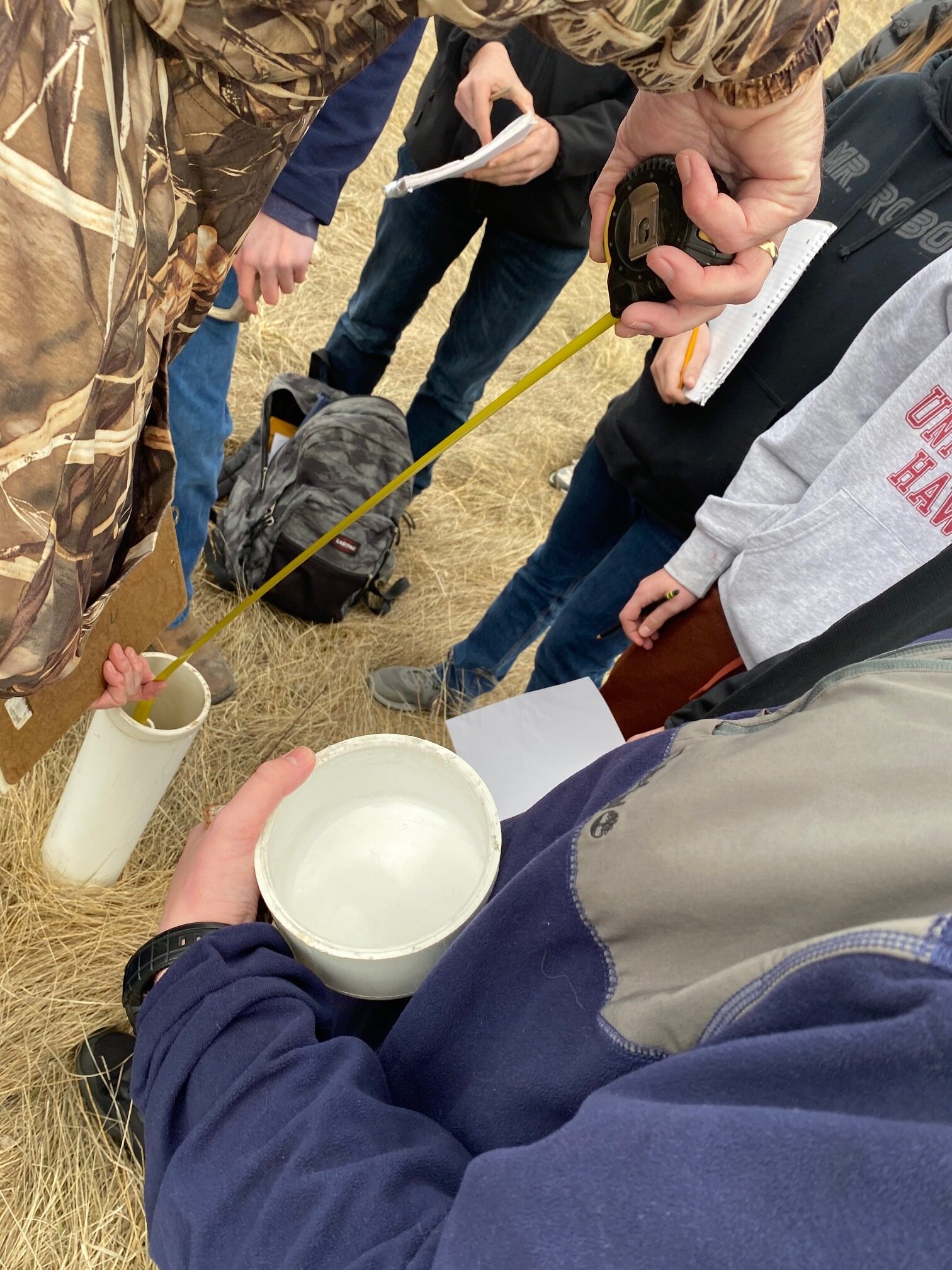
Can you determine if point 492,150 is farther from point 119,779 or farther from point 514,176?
point 119,779

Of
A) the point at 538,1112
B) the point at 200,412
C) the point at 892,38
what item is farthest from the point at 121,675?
the point at 892,38

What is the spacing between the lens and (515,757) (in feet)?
3.31

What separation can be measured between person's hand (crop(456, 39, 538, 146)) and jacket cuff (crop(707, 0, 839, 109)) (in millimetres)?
669

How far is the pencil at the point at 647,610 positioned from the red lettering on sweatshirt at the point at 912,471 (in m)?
0.31

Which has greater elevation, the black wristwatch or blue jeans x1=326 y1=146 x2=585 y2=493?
blue jeans x1=326 y1=146 x2=585 y2=493

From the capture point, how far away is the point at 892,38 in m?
1.31

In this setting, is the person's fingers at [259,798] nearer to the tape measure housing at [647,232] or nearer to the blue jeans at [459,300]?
the tape measure housing at [647,232]

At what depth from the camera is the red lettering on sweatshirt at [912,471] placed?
852 mm

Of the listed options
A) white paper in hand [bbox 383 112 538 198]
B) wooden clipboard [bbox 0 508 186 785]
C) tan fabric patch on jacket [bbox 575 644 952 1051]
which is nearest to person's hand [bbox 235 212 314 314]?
white paper in hand [bbox 383 112 538 198]

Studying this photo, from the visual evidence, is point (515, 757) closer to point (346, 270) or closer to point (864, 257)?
point (864, 257)

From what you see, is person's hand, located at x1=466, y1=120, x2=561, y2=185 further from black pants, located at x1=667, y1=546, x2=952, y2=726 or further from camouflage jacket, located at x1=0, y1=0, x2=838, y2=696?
black pants, located at x1=667, y1=546, x2=952, y2=726

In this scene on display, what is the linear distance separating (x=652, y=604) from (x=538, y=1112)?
80cm

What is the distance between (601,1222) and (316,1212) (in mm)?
189

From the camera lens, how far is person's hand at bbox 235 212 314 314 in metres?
1.15
